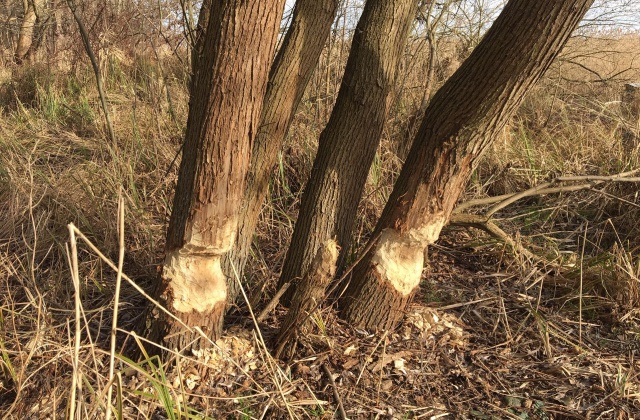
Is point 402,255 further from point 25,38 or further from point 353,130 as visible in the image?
point 25,38

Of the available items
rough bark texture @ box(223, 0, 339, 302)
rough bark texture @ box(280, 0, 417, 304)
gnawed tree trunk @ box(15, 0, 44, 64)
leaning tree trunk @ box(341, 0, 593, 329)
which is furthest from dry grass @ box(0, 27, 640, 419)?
gnawed tree trunk @ box(15, 0, 44, 64)

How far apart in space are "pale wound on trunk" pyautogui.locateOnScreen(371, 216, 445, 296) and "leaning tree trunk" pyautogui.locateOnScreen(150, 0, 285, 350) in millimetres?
713

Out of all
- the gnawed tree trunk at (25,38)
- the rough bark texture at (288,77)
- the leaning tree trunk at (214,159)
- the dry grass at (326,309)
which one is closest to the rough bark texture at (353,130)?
the rough bark texture at (288,77)

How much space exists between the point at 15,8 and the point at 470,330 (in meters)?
8.60

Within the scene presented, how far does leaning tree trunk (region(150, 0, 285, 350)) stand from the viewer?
163 cm

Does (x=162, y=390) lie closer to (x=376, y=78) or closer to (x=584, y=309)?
(x=376, y=78)

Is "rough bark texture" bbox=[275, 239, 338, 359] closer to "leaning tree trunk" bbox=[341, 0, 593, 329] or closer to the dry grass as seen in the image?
the dry grass

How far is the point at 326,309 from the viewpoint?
2.31m

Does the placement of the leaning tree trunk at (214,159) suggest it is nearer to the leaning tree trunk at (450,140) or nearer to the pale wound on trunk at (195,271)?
the pale wound on trunk at (195,271)

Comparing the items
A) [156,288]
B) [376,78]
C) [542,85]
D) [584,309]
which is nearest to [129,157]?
[156,288]

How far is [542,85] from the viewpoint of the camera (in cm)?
507

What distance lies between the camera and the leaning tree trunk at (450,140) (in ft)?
5.65

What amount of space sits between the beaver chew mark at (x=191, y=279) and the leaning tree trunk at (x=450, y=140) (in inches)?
28.2

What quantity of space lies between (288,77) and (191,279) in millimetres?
985
